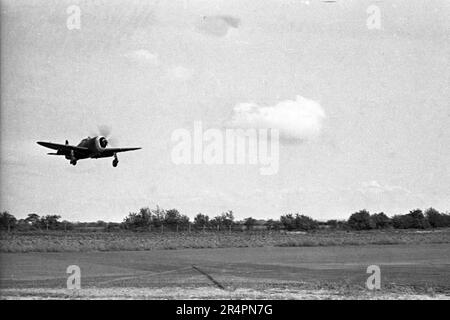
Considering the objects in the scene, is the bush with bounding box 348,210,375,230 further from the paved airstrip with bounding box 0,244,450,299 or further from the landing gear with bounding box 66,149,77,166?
the landing gear with bounding box 66,149,77,166

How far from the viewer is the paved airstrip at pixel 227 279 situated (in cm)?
1867

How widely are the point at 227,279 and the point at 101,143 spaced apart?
28.4 feet

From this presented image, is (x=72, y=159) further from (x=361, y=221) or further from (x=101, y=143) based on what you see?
(x=361, y=221)

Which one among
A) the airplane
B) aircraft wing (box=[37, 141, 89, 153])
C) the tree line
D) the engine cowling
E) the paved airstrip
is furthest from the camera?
the tree line

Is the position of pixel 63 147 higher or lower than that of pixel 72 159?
higher

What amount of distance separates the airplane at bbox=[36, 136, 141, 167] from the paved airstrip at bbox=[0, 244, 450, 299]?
5096mm

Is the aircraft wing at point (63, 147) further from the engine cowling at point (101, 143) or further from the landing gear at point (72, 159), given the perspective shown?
the engine cowling at point (101, 143)

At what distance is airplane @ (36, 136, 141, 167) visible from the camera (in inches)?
956

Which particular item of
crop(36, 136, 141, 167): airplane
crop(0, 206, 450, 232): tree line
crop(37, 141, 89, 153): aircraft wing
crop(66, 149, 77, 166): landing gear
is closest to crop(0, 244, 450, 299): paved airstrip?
crop(66, 149, 77, 166): landing gear

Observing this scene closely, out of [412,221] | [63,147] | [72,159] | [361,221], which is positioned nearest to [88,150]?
[72,159]

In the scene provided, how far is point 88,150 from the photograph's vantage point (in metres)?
25.3
